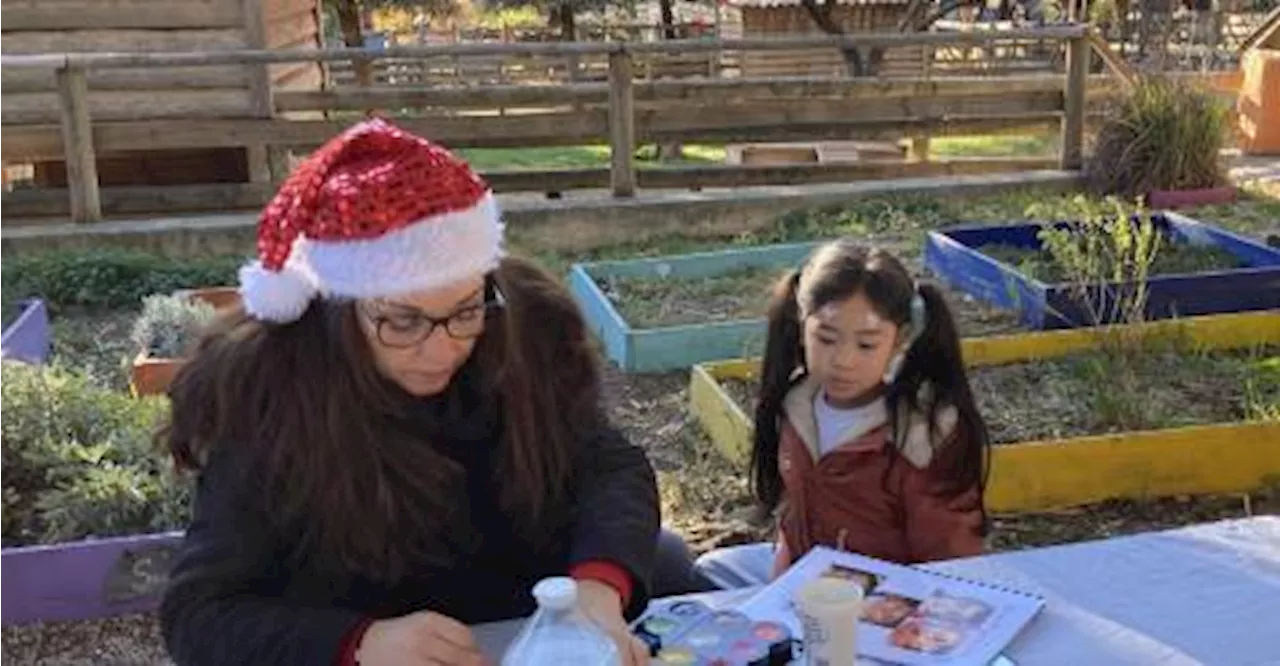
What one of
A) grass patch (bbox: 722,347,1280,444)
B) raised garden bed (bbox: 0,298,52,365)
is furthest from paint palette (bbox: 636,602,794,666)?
raised garden bed (bbox: 0,298,52,365)

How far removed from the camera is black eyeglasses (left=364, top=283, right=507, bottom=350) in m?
1.81

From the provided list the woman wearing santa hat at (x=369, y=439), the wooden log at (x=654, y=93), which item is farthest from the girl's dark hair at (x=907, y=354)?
the wooden log at (x=654, y=93)

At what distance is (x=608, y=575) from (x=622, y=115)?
5785mm

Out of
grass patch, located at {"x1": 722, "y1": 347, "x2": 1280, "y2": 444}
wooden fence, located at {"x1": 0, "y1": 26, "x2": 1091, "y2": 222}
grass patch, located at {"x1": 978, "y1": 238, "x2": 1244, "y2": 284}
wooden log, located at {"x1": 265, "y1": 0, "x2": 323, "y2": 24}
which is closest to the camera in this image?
grass patch, located at {"x1": 722, "y1": 347, "x2": 1280, "y2": 444}

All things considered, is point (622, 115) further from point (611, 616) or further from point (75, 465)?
point (611, 616)

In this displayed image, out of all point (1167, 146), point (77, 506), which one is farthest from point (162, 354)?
Result: point (1167, 146)

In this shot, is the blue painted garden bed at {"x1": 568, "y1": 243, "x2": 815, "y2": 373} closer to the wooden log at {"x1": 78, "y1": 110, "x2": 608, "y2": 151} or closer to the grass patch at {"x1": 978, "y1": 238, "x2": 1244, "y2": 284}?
the grass patch at {"x1": 978, "y1": 238, "x2": 1244, "y2": 284}

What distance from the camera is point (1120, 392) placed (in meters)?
4.35

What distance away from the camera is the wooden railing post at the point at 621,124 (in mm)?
7457

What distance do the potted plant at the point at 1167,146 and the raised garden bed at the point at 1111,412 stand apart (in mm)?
2783

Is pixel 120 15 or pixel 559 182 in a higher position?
pixel 120 15

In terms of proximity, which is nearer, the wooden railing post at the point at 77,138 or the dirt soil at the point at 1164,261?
the dirt soil at the point at 1164,261

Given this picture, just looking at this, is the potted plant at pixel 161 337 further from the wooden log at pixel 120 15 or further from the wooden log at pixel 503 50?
the wooden log at pixel 120 15

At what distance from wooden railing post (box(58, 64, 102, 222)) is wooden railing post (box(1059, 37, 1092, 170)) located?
510 cm
